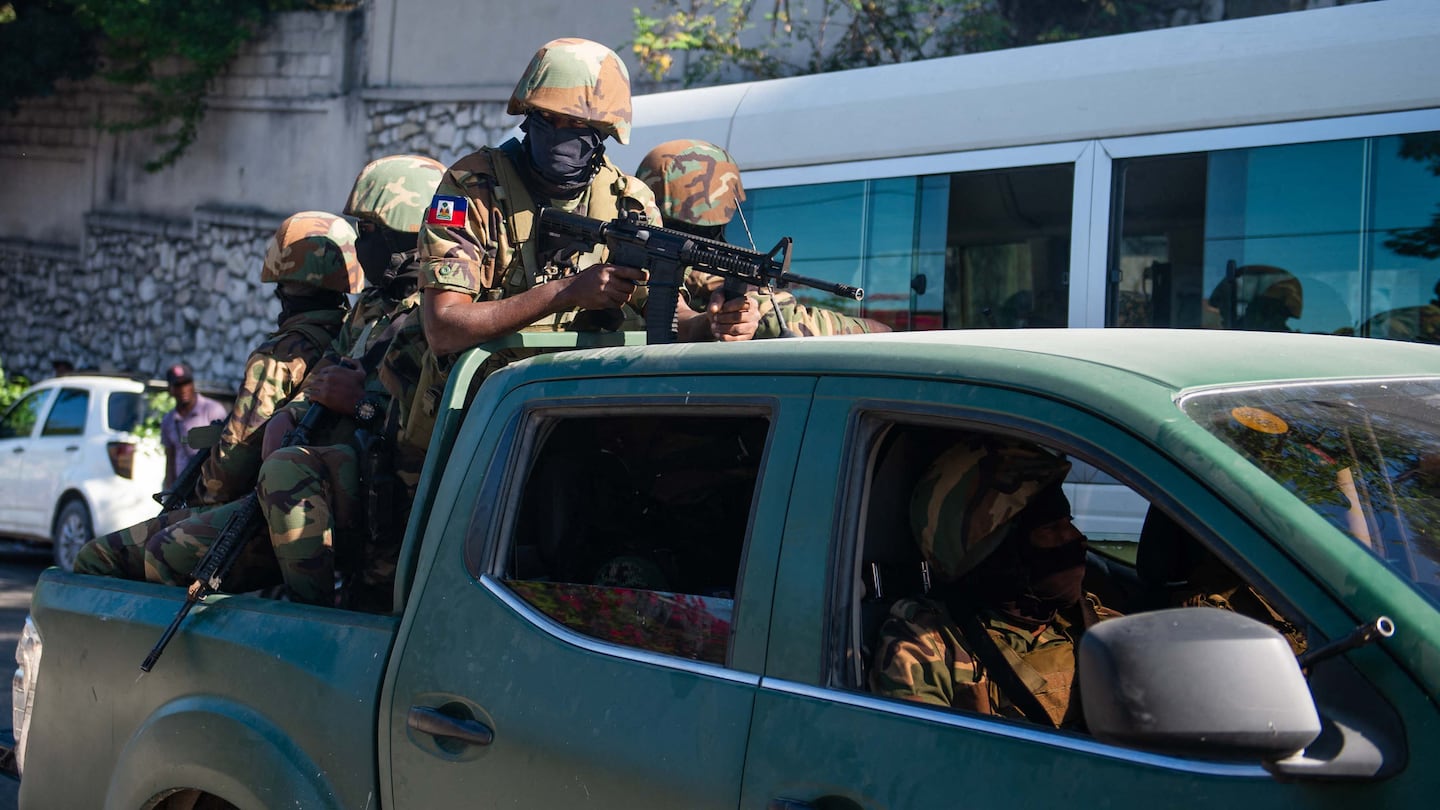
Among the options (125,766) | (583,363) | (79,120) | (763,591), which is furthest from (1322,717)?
(79,120)

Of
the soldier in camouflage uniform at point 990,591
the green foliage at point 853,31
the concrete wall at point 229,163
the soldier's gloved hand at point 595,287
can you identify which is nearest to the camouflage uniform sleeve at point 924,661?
the soldier in camouflage uniform at point 990,591

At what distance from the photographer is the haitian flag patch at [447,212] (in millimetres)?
3393

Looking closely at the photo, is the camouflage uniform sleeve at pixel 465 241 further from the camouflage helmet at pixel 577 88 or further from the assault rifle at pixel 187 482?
the assault rifle at pixel 187 482

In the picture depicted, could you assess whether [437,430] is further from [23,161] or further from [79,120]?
[23,161]

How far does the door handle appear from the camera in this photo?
6.83 ft

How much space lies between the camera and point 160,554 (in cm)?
312

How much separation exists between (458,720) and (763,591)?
0.59 metres

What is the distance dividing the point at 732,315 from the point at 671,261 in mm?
386

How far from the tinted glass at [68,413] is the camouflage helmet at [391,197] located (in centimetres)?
670

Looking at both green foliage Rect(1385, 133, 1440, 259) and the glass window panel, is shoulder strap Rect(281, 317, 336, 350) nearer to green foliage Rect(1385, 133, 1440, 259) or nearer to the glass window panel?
the glass window panel

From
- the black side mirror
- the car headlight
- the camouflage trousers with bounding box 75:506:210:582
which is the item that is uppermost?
the black side mirror

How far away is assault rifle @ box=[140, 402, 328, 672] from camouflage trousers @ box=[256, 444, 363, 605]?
4 cm

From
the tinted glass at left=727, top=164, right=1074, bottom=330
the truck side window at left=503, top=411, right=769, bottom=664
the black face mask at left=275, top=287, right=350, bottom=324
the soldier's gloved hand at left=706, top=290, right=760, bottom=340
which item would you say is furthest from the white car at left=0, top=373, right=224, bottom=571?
the truck side window at left=503, top=411, right=769, bottom=664

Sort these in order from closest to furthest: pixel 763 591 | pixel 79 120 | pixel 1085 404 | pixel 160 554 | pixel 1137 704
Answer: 1. pixel 1137 704
2. pixel 1085 404
3. pixel 763 591
4. pixel 160 554
5. pixel 79 120
